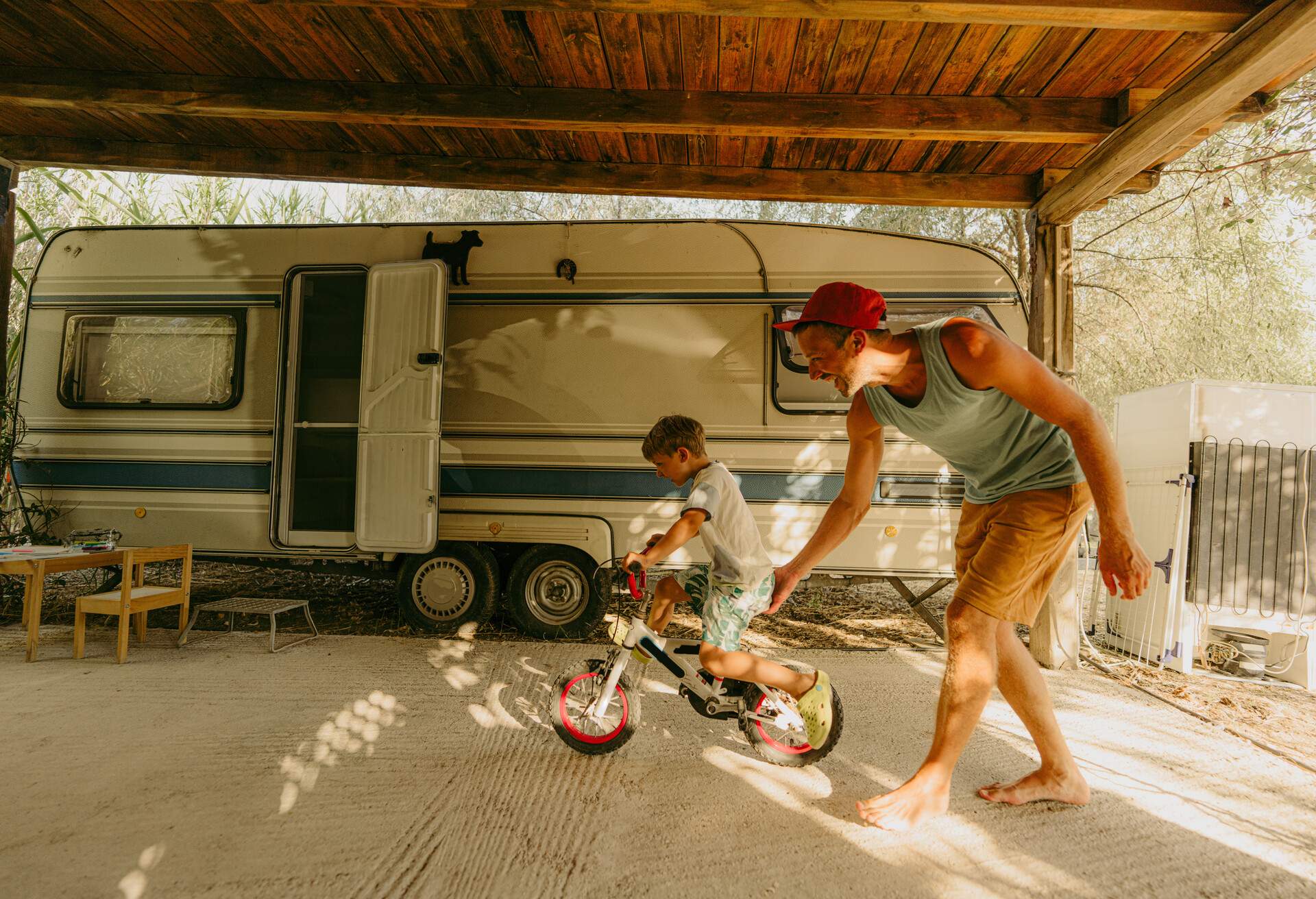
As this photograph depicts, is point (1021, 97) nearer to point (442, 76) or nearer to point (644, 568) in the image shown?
point (442, 76)

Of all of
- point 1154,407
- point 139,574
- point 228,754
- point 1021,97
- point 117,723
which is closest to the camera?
point 228,754

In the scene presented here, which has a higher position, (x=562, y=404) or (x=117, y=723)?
(x=562, y=404)

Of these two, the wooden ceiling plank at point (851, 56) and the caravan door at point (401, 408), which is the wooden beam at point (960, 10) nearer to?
the wooden ceiling plank at point (851, 56)

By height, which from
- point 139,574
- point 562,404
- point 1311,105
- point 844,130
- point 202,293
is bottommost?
point 139,574

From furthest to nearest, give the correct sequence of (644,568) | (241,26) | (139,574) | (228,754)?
(139,574) < (241,26) < (228,754) < (644,568)

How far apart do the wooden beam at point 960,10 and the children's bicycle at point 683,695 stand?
7.82 ft

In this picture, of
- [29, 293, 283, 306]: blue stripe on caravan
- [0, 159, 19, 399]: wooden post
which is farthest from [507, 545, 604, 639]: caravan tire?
[0, 159, 19, 399]: wooden post

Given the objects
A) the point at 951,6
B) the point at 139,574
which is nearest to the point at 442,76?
the point at 951,6

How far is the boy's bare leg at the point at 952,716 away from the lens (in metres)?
2.31

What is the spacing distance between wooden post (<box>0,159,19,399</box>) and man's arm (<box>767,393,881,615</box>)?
5.58 meters

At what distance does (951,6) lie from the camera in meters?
3.07

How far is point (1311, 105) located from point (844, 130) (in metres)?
3.84

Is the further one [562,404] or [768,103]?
[562,404]

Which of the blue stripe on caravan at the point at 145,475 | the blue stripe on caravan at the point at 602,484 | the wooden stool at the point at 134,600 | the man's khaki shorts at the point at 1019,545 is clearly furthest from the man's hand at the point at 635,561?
the blue stripe on caravan at the point at 145,475
